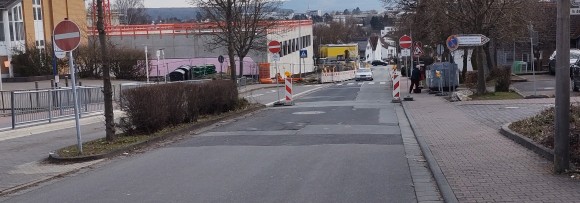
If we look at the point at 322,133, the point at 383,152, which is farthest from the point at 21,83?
the point at 383,152

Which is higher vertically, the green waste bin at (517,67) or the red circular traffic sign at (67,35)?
the red circular traffic sign at (67,35)

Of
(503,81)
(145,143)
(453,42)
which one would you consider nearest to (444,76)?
(503,81)

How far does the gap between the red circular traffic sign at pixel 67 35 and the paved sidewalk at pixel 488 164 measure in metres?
6.98

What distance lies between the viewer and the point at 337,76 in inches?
2864

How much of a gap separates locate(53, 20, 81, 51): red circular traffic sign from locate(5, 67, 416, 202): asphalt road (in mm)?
2462

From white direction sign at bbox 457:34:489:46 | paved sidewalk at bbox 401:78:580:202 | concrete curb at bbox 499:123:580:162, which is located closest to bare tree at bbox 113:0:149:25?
white direction sign at bbox 457:34:489:46

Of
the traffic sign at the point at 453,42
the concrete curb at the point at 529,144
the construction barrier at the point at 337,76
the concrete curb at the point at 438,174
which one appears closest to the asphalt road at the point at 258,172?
the concrete curb at the point at 438,174

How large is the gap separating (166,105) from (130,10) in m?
106

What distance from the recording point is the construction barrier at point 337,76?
69.6m

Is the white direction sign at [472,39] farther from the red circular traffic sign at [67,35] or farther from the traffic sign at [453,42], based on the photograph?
the red circular traffic sign at [67,35]

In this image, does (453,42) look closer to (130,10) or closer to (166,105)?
(166,105)

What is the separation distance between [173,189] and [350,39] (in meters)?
153

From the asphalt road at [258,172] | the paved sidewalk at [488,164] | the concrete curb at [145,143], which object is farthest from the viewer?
the concrete curb at [145,143]

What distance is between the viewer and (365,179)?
940 centimetres
